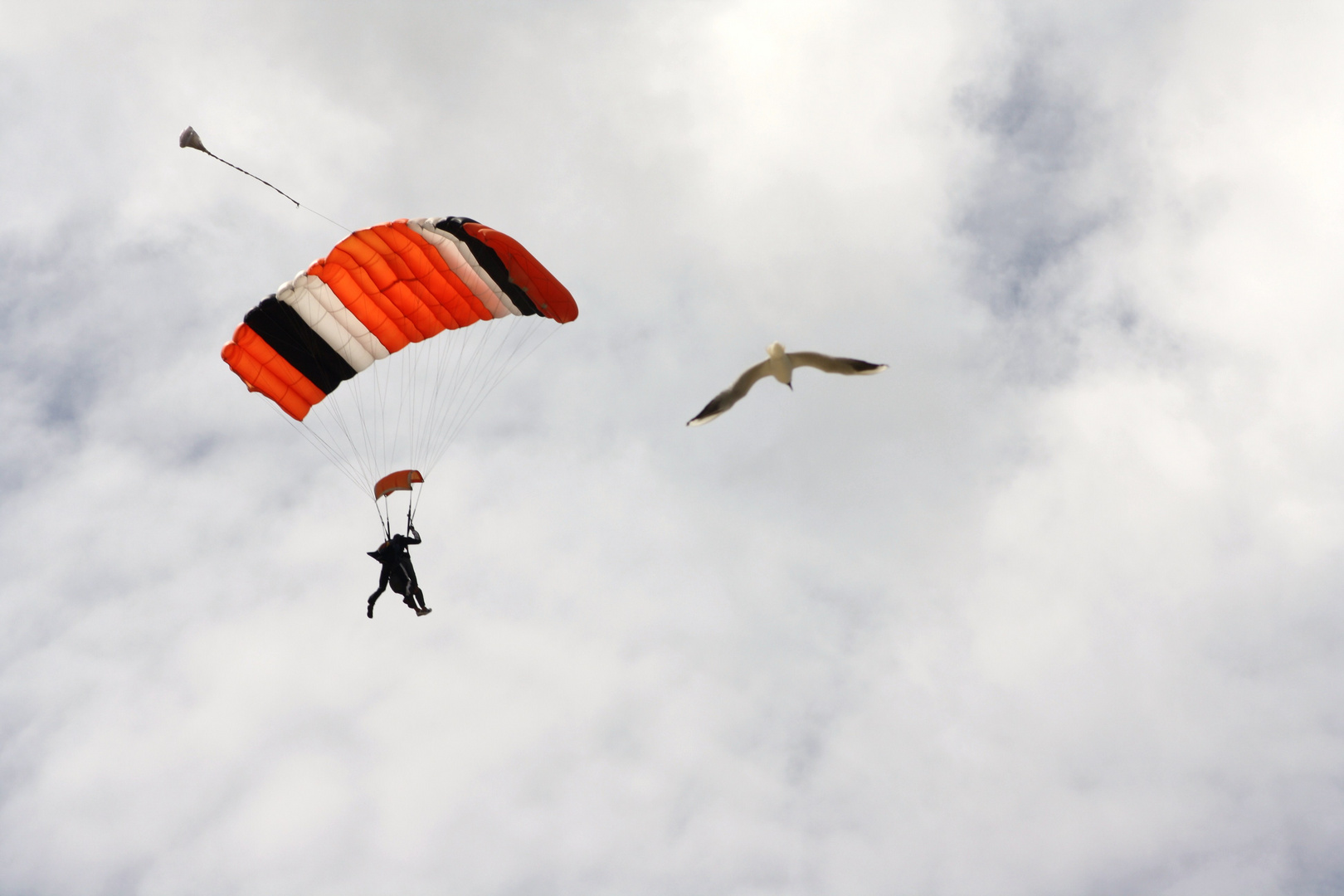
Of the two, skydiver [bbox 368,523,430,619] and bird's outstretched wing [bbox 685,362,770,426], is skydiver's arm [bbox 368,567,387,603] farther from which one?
bird's outstretched wing [bbox 685,362,770,426]

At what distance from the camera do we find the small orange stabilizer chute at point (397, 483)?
24656 millimetres

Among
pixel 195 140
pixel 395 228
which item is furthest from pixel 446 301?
pixel 195 140

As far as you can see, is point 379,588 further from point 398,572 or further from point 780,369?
point 780,369

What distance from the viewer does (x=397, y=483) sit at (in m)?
24.9

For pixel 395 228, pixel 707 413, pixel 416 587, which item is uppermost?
pixel 395 228

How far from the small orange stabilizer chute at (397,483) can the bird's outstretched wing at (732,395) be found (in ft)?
38.3

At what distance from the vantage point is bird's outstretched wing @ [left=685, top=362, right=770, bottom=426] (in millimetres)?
15504

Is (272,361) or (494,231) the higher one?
(494,231)

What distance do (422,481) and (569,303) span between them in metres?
5.71

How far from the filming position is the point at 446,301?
25.6m

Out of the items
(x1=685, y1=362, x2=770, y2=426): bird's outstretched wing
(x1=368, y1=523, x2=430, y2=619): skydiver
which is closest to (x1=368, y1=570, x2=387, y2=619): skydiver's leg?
(x1=368, y1=523, x2=430, y2=619): skydiver

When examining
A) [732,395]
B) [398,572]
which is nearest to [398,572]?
[398,572]

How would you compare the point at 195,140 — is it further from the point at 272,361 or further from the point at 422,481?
the point at 422,481

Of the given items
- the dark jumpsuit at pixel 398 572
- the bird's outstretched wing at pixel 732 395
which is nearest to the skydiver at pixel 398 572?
the dark jumpsuit at pixel 398 572
